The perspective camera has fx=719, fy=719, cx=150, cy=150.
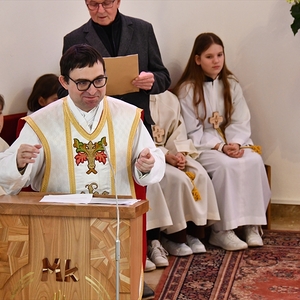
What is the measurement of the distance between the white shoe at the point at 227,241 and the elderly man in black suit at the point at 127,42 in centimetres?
141

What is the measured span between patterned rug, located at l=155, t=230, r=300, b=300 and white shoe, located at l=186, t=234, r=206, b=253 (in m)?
0.04

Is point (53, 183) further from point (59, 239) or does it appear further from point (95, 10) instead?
point (95, 10)

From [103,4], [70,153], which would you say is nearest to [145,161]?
[70,153]

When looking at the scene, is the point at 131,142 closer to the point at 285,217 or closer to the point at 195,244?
the point at 195,244

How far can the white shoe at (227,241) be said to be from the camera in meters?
5.48

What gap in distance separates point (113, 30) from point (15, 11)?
1.00 meters

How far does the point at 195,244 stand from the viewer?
5.44 m

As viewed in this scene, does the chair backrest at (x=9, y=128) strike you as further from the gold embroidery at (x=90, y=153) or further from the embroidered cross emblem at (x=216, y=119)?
the embroidered cross emblem at (x=216, y=119)

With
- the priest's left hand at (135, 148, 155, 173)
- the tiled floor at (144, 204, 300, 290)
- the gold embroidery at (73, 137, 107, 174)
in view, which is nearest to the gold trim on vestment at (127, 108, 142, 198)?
the gold embroidery at (73, 137, 107, 174)

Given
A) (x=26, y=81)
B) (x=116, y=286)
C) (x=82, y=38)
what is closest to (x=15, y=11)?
(x=26, y=81)

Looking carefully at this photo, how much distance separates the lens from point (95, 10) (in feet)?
13.9

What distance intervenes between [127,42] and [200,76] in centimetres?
161

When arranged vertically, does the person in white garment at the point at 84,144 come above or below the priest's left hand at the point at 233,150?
above

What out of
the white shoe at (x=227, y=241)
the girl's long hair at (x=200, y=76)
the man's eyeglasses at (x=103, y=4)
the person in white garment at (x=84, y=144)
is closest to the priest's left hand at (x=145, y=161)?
the person in white garment at (x=84, y=144)
